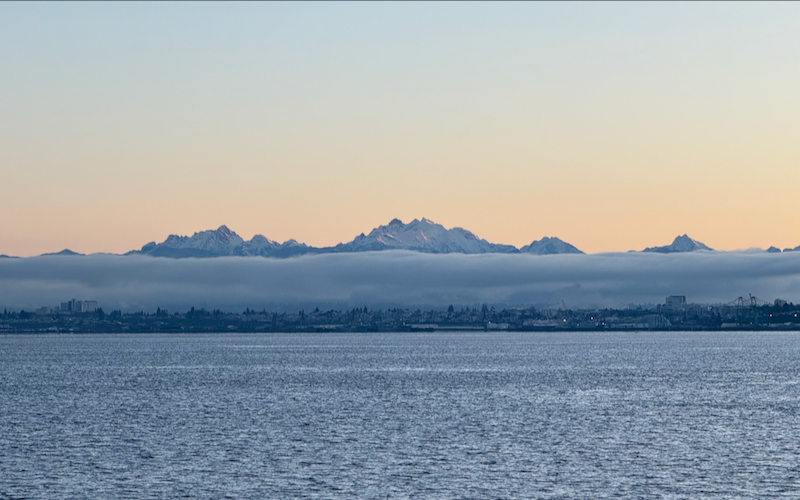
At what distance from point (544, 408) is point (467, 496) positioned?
46.3 meters

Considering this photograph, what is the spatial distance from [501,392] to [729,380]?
40.7 m

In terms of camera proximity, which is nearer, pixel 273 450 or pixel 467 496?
pixel 467 496

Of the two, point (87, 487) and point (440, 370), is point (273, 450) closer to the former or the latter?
point (87, 487)

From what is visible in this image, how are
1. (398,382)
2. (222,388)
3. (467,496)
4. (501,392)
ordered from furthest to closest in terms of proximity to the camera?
1. (398,382)
2. (222,388)
3. (501,392)
4. (467,496)

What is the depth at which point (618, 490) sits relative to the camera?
170ft

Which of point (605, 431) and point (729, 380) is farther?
point (729, 380)

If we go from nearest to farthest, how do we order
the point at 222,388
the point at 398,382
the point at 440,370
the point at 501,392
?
the point at 501,392 → the point at 222,388 → the point at 398,382 → the point at 440,370

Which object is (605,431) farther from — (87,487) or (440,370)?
(440,370)

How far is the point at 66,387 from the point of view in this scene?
425 ft

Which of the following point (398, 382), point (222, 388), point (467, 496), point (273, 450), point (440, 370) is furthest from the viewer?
point (440, 370)

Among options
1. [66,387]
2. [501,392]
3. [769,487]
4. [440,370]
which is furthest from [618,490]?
[440,370]

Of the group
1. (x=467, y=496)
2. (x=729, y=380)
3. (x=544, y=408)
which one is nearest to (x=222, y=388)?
(x=544, y=408)

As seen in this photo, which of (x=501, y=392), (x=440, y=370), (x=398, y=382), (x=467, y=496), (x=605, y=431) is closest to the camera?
(x=467, y=496)

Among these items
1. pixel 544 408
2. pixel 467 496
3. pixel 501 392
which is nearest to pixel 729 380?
pixel 501 392
